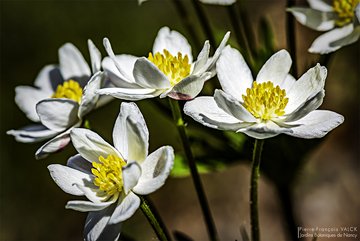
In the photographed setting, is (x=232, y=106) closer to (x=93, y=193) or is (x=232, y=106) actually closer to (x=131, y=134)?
(x=131, y=134)

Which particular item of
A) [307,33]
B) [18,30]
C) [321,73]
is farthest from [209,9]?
[321,73]

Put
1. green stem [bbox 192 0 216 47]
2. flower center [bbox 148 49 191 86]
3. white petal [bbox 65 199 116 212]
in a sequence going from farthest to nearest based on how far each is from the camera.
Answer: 1. green stem [bbox 192 0 216 47]
2. flower center [bbox 148 49 191 86]
3. white petal [bbox 65 199 116 212]

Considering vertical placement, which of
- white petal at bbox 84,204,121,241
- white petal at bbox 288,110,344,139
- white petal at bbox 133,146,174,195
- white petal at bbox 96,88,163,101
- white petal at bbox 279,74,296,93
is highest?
white petal at bbox 96,88,163,101

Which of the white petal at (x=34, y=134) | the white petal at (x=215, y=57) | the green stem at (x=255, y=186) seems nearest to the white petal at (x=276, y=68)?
the white petal at (x=215, y=57)

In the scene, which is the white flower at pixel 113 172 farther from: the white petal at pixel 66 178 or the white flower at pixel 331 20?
the white flower at pixel 331 20

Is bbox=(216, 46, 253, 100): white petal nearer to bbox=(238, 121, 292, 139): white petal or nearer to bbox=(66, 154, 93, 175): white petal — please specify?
bbox=(238, 121, 292, 139): white petal

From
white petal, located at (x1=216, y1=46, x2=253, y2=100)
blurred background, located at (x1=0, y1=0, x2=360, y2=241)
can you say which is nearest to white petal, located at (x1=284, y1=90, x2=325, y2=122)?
white petal, located at (x1=216, y1=46, x2=253, y2=100)

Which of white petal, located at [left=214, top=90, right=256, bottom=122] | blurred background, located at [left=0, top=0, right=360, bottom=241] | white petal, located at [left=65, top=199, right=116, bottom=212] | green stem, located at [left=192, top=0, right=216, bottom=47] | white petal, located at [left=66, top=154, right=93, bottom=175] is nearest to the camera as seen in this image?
white petal, located at [left=65, top=199, right=116, bottom=212]

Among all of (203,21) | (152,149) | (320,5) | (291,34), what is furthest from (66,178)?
(152,149)
